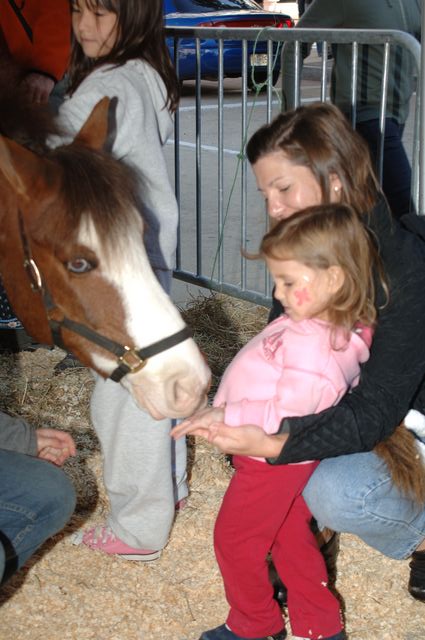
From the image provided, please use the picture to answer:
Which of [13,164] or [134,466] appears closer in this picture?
[13,164]

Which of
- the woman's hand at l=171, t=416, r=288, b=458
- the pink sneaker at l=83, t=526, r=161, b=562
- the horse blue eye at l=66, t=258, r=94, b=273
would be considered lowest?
the pink sneaker at l=83, t=526, r=161, b=562

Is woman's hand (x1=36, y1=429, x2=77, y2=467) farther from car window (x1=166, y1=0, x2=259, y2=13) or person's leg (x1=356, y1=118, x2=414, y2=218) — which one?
car window (x1=166, y1=0, x2=259, y2=13)

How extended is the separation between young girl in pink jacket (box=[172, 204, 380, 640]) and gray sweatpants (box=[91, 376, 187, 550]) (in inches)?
14.2

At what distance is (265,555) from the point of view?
1992mm

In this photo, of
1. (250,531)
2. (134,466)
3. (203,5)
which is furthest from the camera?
(203,5)

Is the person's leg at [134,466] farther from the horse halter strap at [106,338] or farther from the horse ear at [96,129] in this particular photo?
the horse ear at [96,129]

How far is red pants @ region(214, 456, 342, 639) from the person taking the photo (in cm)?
195

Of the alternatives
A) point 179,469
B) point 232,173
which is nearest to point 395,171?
point 179,469

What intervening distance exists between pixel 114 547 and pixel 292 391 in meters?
0.95

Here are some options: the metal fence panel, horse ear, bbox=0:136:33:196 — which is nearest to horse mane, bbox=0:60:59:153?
horse ear, bbox=0:136:33:196

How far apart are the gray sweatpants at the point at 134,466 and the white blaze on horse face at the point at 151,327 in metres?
0.53

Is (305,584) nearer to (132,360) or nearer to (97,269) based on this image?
(132,360)

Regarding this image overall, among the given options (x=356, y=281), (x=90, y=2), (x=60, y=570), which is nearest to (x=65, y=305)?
(x=356, y=281)

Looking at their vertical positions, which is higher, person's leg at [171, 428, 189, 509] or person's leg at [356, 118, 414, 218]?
person's leg at [356, 118, 414, 218]
